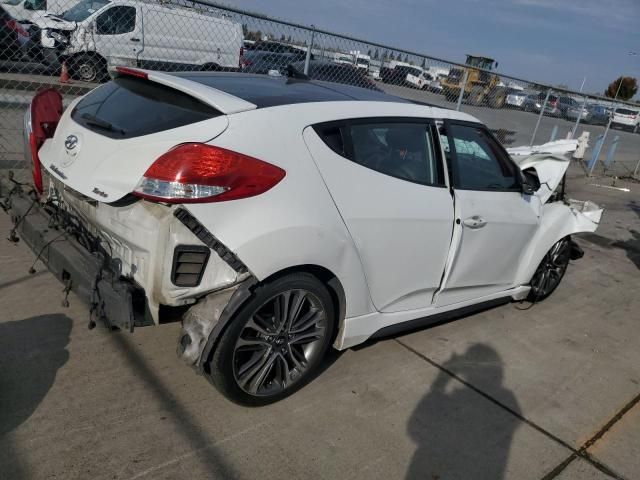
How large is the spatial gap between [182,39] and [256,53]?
15.1 ft

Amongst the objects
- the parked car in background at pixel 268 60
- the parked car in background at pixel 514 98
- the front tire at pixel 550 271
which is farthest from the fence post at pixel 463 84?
the front tire at pixel 550 271

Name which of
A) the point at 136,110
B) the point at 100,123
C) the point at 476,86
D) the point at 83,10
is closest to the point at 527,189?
the point at 136,110

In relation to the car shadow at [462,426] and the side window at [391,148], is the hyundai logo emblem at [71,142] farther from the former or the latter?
the car shadow at [462,426]

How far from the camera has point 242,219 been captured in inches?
93.2

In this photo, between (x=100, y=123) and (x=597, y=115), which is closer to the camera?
(x=100, y=123)

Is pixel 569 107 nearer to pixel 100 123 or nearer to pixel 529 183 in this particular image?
pixel 529 183

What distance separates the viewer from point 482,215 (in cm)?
350

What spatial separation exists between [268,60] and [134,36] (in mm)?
5847

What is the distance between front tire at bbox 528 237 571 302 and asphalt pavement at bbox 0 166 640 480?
63cm

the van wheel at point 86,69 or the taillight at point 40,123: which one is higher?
the taillight at point 40,123

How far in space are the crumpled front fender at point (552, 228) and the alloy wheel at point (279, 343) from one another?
2138mm

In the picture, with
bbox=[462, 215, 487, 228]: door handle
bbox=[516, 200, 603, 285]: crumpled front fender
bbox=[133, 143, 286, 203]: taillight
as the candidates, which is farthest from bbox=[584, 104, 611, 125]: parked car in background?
bbox=[133, 143, 286, 203]: taillight

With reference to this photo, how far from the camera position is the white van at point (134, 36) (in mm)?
11414

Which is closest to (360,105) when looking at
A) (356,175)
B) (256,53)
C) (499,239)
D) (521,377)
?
(356,175)
